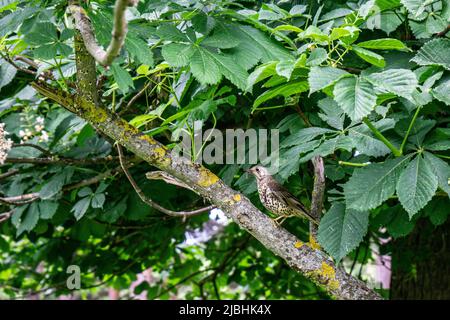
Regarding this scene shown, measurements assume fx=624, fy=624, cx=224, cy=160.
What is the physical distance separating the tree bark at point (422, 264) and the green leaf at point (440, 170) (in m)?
2.13

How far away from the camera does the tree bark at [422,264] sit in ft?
13.9

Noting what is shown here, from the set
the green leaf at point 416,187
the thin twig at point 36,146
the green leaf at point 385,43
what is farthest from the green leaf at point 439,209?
the thin twig at point 36,146

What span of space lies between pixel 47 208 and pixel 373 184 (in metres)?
1.96

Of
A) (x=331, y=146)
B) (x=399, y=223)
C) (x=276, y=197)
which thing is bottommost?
Answer: (x=399, y=223)

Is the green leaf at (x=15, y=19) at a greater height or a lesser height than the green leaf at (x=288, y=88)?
greater

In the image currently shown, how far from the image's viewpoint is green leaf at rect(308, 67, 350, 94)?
172cm

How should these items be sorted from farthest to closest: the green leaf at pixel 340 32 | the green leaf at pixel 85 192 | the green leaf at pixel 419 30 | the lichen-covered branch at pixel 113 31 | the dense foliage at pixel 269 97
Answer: the green leaf at pixel 85 192
the green leaf at pixel 419 30
the dense foliage at pixel 269 97
the green leaf at pixel 340 32
the lichen-covered branch at pixel 113 31

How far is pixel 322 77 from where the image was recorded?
1.75m

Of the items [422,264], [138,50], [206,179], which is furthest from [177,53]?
[422,264]

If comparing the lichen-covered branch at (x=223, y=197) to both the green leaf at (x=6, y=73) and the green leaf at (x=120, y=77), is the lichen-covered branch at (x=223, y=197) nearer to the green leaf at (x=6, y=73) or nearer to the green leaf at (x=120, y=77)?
the green leaf at (x=120, y=77)

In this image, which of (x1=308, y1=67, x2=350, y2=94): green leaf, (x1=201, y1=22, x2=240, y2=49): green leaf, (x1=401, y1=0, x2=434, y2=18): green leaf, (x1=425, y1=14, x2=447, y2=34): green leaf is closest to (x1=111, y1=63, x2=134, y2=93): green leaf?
(x1=201, y1=22, x2=240, y2=49): green leaf

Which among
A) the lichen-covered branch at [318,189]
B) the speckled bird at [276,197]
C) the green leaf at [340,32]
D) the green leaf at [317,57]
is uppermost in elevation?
the green leaf at [340,32]

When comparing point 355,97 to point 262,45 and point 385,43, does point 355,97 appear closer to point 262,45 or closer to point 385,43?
point 385,43

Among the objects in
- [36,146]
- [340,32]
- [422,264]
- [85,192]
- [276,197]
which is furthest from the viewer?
[422,264]
